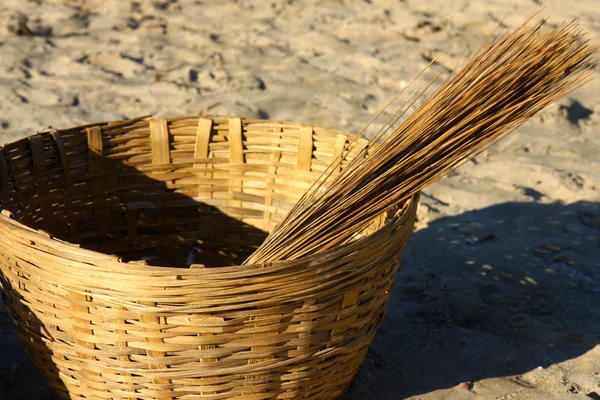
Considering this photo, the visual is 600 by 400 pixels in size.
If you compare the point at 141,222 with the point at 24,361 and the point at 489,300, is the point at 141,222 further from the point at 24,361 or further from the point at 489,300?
the point at 489,300

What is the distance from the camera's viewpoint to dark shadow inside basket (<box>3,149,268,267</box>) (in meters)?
2.05

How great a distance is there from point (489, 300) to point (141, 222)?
99 cm

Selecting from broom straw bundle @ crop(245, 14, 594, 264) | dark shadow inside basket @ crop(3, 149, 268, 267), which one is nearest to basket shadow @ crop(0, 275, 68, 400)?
dark shadow inside basket @ crop(3, 149, 268, 267)

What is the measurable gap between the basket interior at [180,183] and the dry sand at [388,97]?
39cm

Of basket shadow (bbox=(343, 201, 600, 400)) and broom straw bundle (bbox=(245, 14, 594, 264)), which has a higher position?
broom straw bundle (bbox=(245, 14, 594, 264))

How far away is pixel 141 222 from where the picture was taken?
85.7 inches

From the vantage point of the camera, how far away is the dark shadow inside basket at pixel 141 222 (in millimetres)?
2047

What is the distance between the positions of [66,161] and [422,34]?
2399 mm

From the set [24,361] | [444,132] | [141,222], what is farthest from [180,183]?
[444,132]

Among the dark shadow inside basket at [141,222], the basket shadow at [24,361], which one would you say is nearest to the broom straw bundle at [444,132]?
the basket shadow at [24,361]

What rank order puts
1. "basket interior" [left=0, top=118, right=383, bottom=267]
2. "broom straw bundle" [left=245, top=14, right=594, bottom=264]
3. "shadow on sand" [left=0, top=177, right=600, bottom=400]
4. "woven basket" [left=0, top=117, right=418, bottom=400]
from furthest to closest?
1. "basket interior" [left=0, top=118, right=383, bottom=267]
2. "shadow on sand" [left=0, top=177, right=600, bottom=400]
3. "broom straw bundle" [left=245, top=14, right=594, bottom=264]
4. "woven basket" [left=0, top=117, right=418, bottom=400]

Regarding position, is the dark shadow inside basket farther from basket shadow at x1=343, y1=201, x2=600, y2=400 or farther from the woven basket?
basket shadow at x1=343, y1=201, x2=600, y2=400

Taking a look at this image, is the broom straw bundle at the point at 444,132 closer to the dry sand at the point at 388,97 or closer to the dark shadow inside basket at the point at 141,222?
the dry sand at the point at 388,97

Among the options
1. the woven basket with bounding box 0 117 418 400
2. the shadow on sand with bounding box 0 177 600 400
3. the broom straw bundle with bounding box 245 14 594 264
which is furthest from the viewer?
the shadow on sand with bounding box 0 177 600 400
